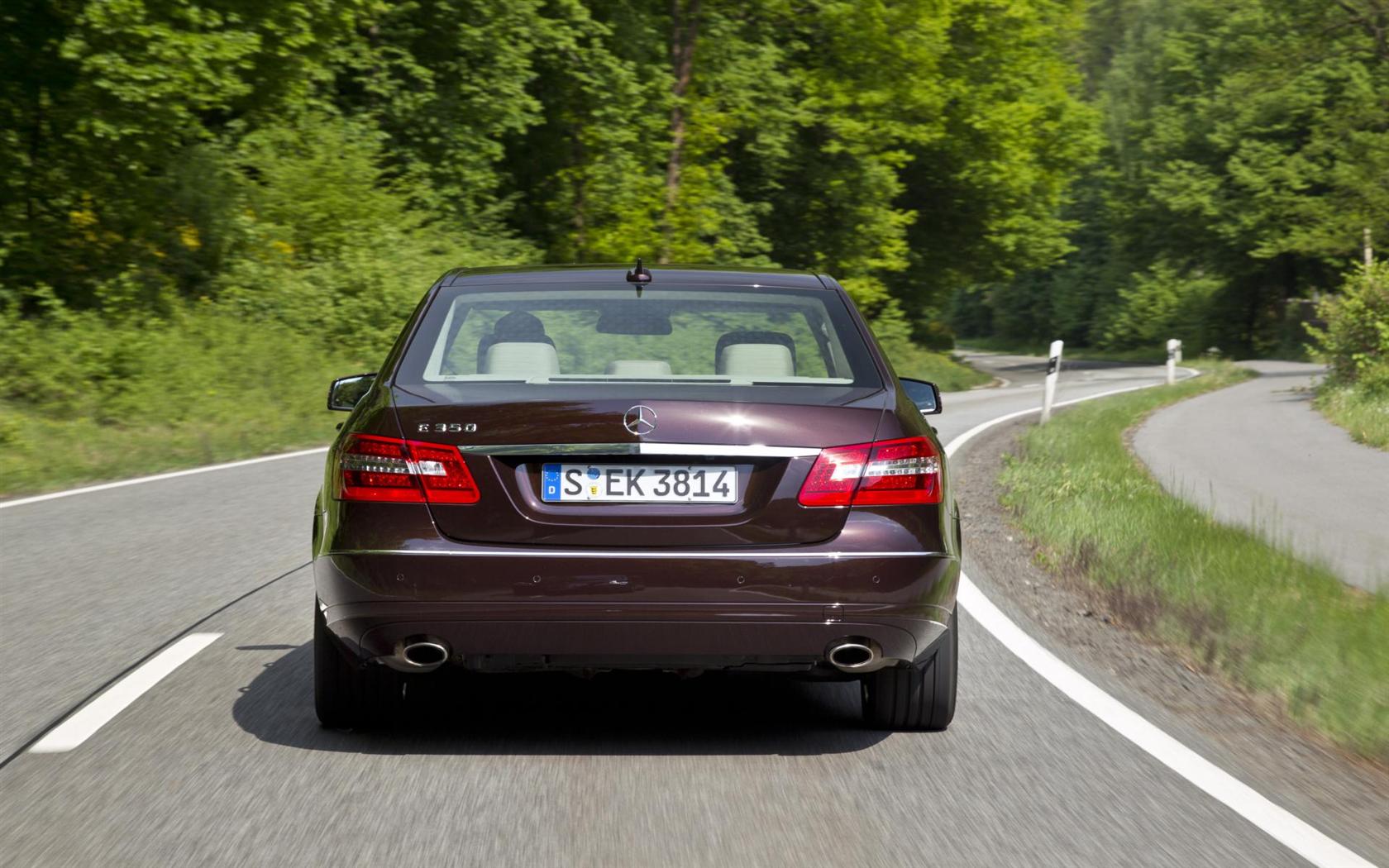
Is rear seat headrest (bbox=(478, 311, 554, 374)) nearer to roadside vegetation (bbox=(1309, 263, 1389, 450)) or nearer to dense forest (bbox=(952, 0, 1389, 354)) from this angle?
roadside vegetation (bbox=(1309, 263, 1389, 450))

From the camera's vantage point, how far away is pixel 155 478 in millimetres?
13148

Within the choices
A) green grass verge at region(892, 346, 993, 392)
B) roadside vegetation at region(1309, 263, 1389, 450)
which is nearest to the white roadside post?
roadside vegetation at region(1309, 263, 1389, 450)

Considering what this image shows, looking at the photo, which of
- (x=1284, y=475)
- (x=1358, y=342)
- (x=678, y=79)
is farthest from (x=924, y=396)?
(x=678, y=79)

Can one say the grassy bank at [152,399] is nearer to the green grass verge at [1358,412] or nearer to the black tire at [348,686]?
the black tire at [348,686]

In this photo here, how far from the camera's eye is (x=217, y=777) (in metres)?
4.53

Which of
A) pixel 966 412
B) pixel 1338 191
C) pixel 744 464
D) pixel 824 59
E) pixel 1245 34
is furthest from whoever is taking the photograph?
pixel 1245 34

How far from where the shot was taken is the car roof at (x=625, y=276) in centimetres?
537

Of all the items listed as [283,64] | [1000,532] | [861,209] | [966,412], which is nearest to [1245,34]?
[861,209]

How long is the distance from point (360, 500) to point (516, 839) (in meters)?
1.13

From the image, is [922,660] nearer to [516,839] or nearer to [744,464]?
[744,464]

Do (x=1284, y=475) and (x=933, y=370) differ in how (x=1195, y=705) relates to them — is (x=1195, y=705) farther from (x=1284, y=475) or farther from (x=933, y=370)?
(x=933, y=370)

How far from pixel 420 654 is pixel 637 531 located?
2.31 ft

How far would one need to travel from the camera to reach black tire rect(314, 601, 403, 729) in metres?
4.95

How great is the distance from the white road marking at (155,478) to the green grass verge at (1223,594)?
6.62 meters
